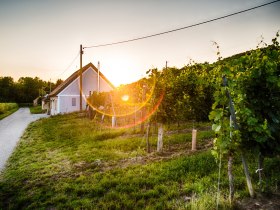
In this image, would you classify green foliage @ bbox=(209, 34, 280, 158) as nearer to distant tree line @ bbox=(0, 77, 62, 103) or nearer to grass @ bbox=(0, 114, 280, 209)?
grass @ bbox=(0, 114, 280, 209)

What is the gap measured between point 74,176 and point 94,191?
5.47 feet

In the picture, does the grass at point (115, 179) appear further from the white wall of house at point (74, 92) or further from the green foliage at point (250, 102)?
the white wall of house at point (74, 92)

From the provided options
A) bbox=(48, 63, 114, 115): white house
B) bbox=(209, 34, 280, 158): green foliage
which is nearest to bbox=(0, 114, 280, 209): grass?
bbox=(209, 34, 280, 158): green foliage

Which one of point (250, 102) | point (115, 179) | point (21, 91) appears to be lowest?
point (115, 179)

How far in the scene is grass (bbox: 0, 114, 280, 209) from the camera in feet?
18.7

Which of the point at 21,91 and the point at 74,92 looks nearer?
the point at 74,92

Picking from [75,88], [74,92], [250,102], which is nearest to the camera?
[250,102]

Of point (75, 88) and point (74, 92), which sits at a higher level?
point (75, 88)

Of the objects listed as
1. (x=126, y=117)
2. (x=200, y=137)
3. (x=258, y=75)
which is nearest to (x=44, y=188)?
(x=258, y=75)

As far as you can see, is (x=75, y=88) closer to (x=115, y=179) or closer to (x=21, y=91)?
(x=115, y=179)

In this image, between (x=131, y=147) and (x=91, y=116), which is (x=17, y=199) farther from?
(x=91, y=116)

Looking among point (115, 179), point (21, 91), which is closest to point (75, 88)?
point (115, 179)

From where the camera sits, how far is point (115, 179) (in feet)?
23.4

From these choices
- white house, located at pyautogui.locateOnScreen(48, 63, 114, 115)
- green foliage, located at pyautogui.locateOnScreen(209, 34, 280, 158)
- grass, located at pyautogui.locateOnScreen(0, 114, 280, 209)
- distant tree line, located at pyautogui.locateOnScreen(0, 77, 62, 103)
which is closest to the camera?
green foliage, located at pyautogui.locateOnScreen(209, 34, 280, 158)
